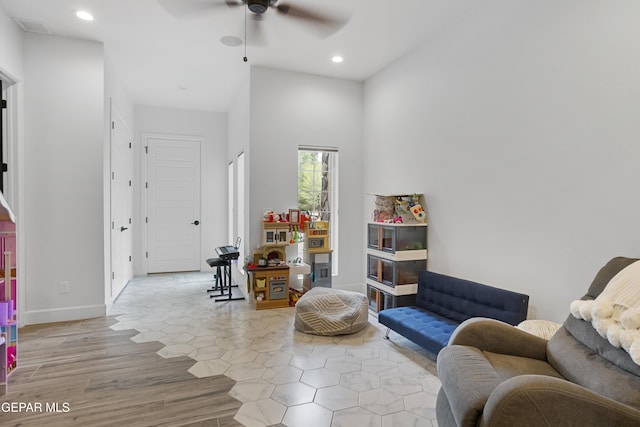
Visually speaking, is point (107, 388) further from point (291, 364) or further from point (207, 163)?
point (207, 163)

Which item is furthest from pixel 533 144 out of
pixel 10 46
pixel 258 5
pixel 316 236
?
pixel 10 46

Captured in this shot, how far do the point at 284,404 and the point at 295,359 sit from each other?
65cm

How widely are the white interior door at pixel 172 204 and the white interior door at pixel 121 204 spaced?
42 cm

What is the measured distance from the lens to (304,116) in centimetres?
466

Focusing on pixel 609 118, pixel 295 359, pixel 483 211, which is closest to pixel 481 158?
pixel 483 211

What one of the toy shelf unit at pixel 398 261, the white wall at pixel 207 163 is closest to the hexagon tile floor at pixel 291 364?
the toy shelf unit at pixel 398 261

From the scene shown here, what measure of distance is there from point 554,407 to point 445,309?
6.38 ft

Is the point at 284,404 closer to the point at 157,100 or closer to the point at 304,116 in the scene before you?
the point at 304,116

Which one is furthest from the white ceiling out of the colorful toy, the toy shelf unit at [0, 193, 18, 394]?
the toy shelf unit at [0, 193, 18, 394]

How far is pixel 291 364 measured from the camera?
2.74 meters

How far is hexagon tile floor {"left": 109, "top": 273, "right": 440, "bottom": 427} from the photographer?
6.91ft

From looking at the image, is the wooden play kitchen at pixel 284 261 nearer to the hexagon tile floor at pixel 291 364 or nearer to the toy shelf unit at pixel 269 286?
the toy shelf unit at pixel 269 286

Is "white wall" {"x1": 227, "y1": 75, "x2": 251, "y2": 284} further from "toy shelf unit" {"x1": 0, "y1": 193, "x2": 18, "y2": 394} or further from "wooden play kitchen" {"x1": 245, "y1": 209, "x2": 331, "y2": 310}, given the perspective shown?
"toy shelf unit" {"x1": 0, "y1": 193, "x2": 18, "y2": 394}

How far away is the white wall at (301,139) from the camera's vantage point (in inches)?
175
